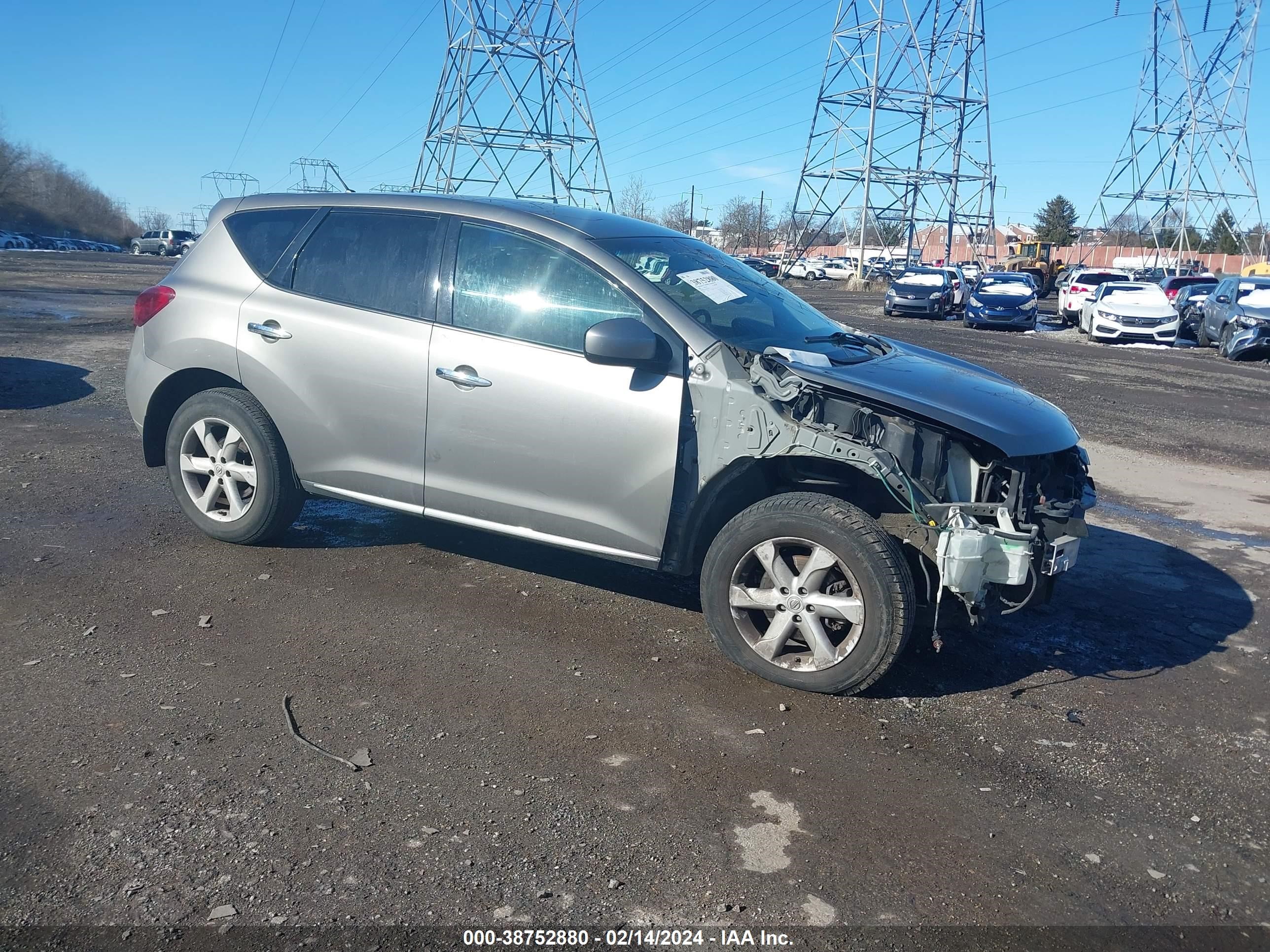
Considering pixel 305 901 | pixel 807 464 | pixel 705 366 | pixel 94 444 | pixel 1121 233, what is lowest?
pixel 305 901

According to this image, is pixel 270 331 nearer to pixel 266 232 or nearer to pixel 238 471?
pixel 266 232

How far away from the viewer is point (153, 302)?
548 centimetres

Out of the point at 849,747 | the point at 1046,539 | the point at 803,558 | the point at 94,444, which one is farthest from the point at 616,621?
the point at 94,444

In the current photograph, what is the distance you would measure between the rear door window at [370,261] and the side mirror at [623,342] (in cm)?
109

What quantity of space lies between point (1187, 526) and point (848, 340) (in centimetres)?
348

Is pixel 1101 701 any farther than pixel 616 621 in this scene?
No

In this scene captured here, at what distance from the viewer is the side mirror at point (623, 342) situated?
4.11m

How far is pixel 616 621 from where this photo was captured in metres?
4.71

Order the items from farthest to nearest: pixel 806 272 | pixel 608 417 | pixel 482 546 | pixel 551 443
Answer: pixel 806 272 < pixel 482 546 < pixel 551 443 < pixel 608 417

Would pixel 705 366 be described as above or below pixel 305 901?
above

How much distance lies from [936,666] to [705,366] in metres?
1.64

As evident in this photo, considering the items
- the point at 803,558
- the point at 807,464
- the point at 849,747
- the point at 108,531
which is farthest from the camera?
the point at 108,531

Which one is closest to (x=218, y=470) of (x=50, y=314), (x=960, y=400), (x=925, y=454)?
(x=925, y=454)

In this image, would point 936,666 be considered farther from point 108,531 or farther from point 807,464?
point 108,531
